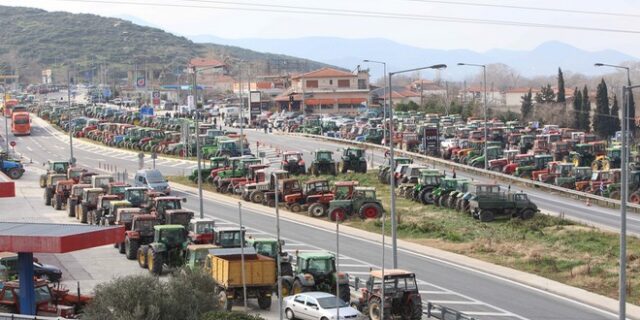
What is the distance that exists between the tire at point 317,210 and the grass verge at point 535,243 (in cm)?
253

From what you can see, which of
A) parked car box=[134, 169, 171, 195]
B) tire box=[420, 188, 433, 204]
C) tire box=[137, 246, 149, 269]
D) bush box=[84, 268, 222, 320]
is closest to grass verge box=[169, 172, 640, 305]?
tire box=[420, 188, 433, 204]

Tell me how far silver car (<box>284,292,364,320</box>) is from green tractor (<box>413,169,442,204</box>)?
25.9 meters

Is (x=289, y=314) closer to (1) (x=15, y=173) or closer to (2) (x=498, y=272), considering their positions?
(2) (x=498, y=272)

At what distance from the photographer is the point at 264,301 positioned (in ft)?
104

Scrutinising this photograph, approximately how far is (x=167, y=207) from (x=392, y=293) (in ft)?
62.8

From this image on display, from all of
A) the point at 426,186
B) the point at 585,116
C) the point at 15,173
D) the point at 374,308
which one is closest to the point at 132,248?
the point at 374,308

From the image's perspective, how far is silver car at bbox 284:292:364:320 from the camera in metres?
28.1

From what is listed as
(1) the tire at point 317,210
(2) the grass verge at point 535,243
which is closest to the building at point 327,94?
(2) the grass verge at point 535,243

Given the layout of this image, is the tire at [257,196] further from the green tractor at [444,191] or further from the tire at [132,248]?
the tire at [132,248]

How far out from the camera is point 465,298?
111 ft

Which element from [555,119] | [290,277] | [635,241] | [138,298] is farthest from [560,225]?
[555,119]

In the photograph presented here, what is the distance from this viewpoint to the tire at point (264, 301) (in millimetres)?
31578

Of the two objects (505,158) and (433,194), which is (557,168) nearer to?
(505,158)

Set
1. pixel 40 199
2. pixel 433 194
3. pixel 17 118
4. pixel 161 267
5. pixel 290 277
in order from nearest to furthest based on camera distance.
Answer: pixel 290 277, pixel 161 267, pixel 433 194, pixel 40 199, pixel 17 118
